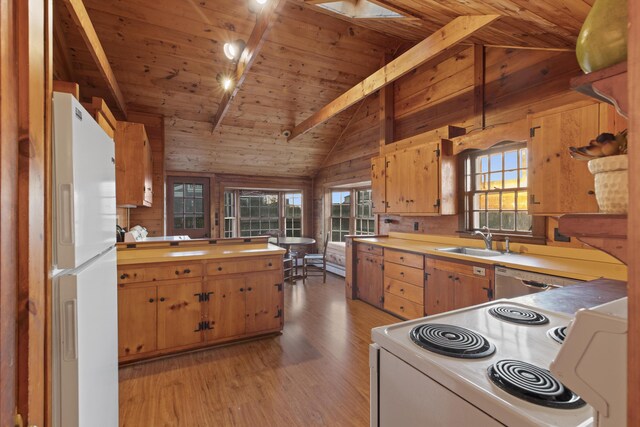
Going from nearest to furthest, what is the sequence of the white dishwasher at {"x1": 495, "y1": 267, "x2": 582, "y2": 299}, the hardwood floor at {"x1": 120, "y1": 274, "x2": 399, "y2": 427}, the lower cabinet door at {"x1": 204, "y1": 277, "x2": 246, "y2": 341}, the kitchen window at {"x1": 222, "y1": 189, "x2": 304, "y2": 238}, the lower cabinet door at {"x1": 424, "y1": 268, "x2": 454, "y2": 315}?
the hardwood floor at {"x1": 120, "y1": 274, "x2": 399, "y2": 427} < the white dishwasher at {"x1": 495, "y1": 267, "x2": 582, "y2": 299} < the lower cabinet door at {"x1": 204, "y1": 277, "x2": 246, "y2": 341} < the lower cabinet door at {"x1": 424, "y1": 268, "x2": 454, "y2": 315} < the kitchen window at {"x1": 222, "y1": 189, "x2": 304, "y2": 238}

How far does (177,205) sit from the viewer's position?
19.0 feet

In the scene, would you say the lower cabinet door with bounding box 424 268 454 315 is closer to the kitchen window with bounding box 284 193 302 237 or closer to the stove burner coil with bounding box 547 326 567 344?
the stove burner coil with bounding box 547 326 567 344

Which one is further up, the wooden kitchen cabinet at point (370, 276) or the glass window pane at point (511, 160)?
the glass window pane at point (511, 160)

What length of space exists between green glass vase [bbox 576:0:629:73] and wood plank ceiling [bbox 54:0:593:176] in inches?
69.0

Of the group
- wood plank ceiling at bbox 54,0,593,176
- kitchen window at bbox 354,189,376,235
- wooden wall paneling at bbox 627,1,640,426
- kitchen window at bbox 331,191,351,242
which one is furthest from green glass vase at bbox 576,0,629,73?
kitchen window at bbox 331,191,351,242

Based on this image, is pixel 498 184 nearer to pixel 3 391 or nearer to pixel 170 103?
pixel 3 391

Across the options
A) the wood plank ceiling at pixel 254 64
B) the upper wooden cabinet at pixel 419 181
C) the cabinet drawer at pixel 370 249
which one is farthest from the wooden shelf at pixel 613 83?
the cabinet drawer at pixel 370 249

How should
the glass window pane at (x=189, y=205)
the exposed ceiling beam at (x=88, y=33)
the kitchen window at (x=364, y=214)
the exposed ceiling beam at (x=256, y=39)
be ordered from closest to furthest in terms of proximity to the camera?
the exposed ceiling beam at (x=88, y=33) < the exposed ceiling beam at (x=256, y=39) < the kitchen window at (x=364, y=214) < the glass window pane at (x=189, y=205)

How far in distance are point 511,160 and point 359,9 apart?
2.32 meters

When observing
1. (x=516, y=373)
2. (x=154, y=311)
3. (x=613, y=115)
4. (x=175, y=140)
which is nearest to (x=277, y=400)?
(x=154, y=311)

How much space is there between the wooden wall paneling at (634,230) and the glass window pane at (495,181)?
3.28 metres

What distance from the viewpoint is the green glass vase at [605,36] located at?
507 mm

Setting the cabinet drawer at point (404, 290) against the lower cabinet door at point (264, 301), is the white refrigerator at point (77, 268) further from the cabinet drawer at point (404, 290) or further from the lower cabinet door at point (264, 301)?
the cabinet drawer at point (404, 290)

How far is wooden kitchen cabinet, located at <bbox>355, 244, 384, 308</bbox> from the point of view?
3.87 meters
